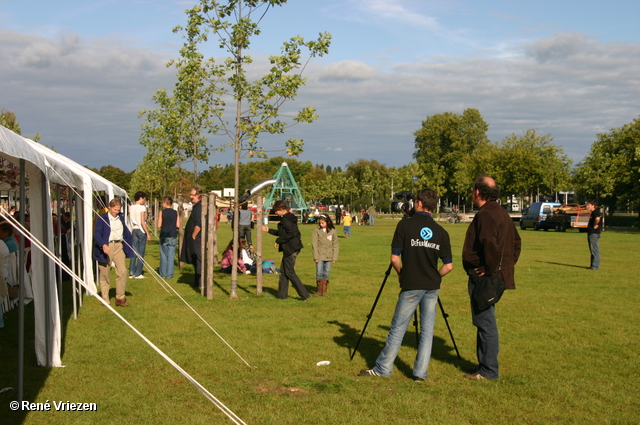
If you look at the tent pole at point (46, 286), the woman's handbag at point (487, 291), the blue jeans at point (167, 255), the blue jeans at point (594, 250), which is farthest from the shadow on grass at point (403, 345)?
the blue jeans at point (594, 250)

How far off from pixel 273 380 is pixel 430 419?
190 cm

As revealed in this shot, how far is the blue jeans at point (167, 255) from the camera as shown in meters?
15.2

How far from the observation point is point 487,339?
21.9ft

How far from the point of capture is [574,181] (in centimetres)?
6356

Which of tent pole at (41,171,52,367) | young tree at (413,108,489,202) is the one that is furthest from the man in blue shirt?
young tree at (413,108,489,202)

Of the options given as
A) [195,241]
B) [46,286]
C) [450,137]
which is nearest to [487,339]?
[46,286]

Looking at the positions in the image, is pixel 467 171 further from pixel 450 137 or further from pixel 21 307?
pixel 21 307

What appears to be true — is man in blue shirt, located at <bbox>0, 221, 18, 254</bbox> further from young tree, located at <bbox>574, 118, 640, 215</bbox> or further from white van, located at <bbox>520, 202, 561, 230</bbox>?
young tree, located at <bbox>574, 118, 640, 215</bbox>

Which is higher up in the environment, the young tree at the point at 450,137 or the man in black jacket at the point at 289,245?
the young tree at the point at 450,137

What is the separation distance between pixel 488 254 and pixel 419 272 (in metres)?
0.72

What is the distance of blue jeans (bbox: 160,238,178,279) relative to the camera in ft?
49.8

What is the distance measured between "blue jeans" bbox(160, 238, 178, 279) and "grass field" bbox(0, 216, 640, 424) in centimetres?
204

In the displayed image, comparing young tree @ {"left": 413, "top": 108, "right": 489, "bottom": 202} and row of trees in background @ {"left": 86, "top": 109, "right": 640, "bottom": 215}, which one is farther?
young tree @ {"left": 413, "top": 108, "right": 489, "bottom": 202}

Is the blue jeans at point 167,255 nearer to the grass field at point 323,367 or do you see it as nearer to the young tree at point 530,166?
the grass field at point 323,367
